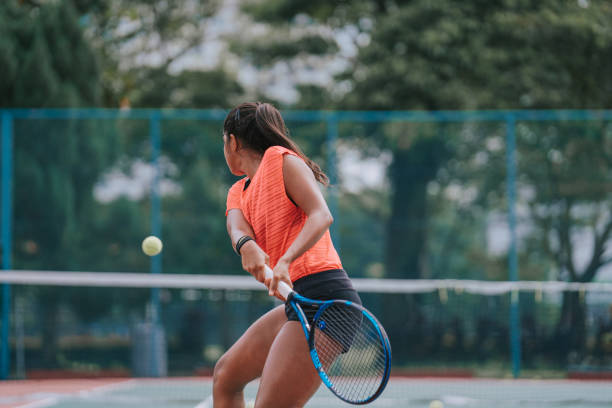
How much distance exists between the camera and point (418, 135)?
9.94 m

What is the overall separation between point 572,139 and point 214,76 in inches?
377

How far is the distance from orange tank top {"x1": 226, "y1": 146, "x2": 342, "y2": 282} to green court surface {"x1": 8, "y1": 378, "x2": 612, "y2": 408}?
401 centimetres

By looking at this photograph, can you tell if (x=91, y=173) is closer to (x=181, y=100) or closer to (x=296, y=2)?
(x=296, y=2)

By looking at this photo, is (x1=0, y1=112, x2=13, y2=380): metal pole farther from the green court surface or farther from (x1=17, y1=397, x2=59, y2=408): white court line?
(x1=17, y1=397, x2=59, y2=408): white court line

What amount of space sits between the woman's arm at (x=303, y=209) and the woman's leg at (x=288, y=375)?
21 cm

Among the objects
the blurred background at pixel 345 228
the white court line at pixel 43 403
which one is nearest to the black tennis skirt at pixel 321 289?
the white court line at pixel 43 403

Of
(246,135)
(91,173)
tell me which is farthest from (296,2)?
(246,135)

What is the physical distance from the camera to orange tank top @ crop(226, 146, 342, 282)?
289 cm

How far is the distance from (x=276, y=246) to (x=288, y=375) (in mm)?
479

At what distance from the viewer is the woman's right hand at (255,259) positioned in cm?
281

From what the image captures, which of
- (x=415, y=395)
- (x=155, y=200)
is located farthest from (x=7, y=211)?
(x=415, y=395)

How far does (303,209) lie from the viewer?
2.80 metres

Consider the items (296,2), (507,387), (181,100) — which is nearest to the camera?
(507,387)

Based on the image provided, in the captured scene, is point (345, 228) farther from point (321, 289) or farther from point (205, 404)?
point (321, 289)
